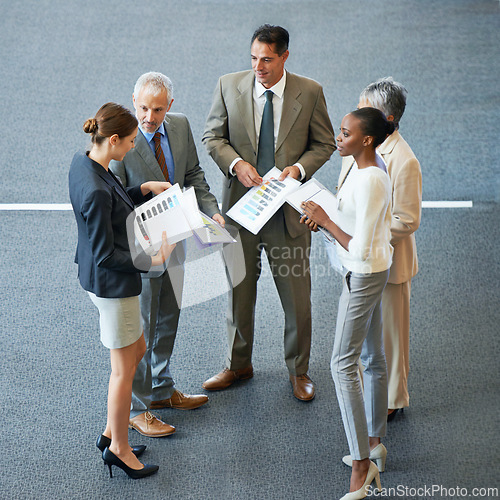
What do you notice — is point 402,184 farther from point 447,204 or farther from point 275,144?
point 447,204

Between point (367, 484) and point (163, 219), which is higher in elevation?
point (163, 219)

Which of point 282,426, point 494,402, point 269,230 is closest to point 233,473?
point 282,426

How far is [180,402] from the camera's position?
3.29 m

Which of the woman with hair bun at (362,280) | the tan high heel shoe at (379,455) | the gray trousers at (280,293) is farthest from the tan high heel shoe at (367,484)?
the gray trousers at (280,293)

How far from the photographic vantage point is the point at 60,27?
7137 millimetres

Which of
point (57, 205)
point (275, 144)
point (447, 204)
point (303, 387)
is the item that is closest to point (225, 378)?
point (303, 387)

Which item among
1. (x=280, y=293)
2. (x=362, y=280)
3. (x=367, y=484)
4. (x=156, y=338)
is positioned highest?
(x=362, y=280)

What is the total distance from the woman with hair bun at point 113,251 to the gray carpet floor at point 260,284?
1.51ft

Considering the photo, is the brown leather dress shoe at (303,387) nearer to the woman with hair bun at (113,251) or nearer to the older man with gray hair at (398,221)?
the older man with gray hair at (398,221)

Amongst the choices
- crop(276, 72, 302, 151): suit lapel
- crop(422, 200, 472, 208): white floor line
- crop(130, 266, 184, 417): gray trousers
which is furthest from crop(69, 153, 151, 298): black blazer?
crop(422, 200, 472, 208): white floor line

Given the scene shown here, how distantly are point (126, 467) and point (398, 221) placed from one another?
1.52 m

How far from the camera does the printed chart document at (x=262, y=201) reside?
2986 mm

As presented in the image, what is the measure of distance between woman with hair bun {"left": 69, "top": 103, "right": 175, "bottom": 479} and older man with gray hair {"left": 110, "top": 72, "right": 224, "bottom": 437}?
0.51ft

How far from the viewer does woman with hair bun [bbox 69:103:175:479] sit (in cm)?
245
